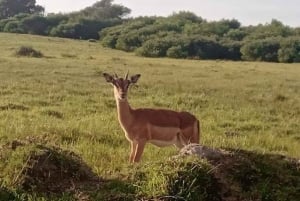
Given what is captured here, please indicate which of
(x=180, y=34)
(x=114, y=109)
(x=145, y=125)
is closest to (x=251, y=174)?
(x=145, y=125)

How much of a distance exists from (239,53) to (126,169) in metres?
42.1

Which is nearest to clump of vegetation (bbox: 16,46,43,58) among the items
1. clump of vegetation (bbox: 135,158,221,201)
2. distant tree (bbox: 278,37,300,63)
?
distant tree (bbox: 278,37,300,63)

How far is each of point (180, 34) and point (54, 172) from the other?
46.2m

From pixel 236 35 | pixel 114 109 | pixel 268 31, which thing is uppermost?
pixel 268 31

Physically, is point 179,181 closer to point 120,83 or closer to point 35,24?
point 120,83

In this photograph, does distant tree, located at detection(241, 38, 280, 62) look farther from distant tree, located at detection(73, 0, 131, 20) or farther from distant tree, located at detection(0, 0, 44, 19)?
distant tree, located at detection(0, 0, 44, 19)

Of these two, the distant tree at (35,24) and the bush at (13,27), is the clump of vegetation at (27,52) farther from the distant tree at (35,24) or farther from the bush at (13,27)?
the distant tree at (35,24)

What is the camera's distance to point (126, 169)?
696cm

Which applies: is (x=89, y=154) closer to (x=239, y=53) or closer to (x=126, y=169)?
(x=126, y=169)

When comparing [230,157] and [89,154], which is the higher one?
[230,157]

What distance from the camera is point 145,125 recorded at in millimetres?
8836

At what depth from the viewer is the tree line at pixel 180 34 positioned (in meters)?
45.9

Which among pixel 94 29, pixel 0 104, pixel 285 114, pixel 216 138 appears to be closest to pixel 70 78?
pixel 0 104

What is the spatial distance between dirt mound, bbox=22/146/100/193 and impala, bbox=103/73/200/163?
1738 millimetres
